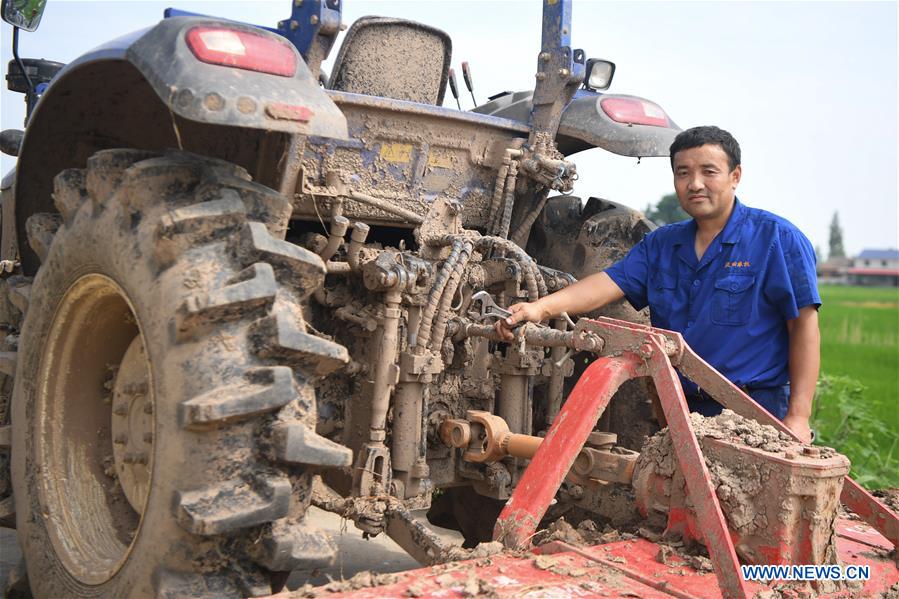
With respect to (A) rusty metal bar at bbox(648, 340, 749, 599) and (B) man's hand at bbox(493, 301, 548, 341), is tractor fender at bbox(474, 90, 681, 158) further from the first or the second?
(A) rusty metal bar at bbox(648, 340, 749, 599)

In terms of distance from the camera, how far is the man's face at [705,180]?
327cm

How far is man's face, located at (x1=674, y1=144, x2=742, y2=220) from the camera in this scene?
10.7 feet

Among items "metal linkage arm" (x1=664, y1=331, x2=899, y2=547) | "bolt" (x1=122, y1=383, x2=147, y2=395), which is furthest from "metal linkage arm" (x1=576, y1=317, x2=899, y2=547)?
"bolt" (x1=122, y1=383, x2=147, y2=395)

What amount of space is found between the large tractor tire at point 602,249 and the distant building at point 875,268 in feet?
269

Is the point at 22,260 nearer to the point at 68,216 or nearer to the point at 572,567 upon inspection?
the point at 68,216

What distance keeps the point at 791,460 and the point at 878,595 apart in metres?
0.41

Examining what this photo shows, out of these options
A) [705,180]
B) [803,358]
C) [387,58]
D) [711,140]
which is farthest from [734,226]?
[387,58]

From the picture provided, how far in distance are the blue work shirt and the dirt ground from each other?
1.29m

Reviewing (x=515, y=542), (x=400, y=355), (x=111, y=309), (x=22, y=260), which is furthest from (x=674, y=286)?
(x=22, y=260)

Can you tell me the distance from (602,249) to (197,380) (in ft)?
7.19

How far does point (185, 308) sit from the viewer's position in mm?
2217

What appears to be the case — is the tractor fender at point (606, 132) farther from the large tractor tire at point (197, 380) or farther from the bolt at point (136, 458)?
the bolt at point (136, 458)

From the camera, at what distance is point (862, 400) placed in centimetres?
763

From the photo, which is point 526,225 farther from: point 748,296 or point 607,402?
point 607,402
